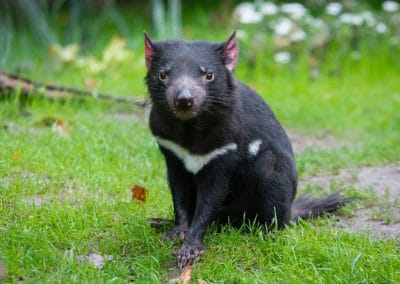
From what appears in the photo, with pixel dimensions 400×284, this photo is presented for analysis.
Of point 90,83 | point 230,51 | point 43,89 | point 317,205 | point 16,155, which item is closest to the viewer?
point 230,51

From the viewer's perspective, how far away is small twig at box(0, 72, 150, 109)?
602 cm

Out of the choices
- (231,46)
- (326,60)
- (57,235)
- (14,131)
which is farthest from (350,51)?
(57,235)

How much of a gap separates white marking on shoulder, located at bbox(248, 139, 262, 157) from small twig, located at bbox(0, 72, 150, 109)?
8.34ft

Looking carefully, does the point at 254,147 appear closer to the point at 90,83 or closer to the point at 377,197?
the point at 377,197

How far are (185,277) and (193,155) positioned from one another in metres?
0.65

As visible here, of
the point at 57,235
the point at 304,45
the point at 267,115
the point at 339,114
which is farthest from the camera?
the point at 304,45

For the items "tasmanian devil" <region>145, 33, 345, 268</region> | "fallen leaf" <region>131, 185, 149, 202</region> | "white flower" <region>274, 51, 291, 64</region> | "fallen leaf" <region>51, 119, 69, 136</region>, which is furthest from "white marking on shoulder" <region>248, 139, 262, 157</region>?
"white flower" <region>274, 51, 291, 64</region>

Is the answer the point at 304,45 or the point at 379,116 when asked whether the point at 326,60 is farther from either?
the point at 379,116

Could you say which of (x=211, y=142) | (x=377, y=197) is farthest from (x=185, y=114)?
(x=377, y=197)

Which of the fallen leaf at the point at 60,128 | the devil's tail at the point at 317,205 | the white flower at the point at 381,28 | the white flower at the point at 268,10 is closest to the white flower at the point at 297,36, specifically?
the white flower at the point at 268,10

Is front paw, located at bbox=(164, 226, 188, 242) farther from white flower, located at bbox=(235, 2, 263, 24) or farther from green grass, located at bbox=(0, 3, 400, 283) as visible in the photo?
white flower, located at bbox=(235, 2, 263, 24)

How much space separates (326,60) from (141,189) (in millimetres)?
4816

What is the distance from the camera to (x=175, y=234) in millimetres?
3586

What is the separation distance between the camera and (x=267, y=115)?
379 cm
